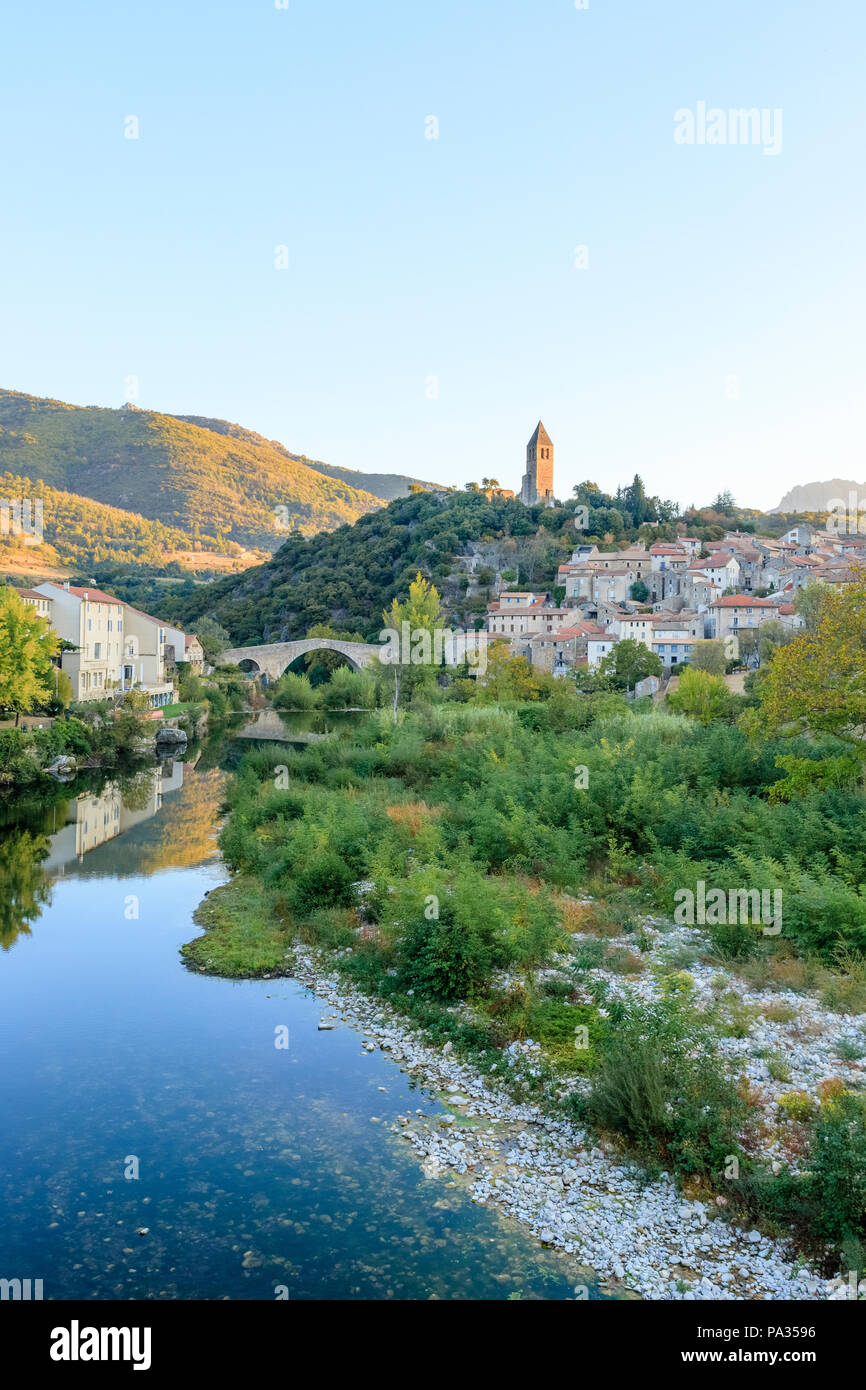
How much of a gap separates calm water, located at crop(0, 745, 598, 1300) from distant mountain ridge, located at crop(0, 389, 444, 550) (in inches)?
5156

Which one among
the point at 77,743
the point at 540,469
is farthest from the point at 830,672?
the point at 540,469

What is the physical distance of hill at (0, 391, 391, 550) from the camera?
484 feet

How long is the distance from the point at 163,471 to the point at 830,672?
511ft

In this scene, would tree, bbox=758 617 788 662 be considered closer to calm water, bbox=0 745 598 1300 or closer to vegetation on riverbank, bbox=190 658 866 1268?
vegetation on riverbank, bbox=190 658 866 1268

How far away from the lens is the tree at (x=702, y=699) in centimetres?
2605

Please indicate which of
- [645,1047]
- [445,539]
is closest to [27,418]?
[445,539]

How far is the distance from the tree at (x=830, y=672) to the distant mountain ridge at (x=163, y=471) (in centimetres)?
12862

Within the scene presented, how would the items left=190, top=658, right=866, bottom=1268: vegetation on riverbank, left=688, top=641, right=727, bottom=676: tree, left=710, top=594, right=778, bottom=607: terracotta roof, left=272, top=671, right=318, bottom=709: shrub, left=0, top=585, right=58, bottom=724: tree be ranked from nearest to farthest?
1. left=190, top=658, right=866, bottom=1268: vegetation on riverbank
2. left=0, top=585, right=58, bottom=724: tree
3. left=688, top=641, right=727, bottom=676: tree
4. left=272, top=671, right=318, bottom=709: shrub
5. left=710, top=594, right=778, bottom=607: terracotta roof

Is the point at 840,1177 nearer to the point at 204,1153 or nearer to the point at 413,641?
the point at 204,1153

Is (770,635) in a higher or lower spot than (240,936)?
higher

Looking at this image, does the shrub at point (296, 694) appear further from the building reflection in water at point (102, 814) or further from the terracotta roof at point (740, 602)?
the terracotta roof at point (740, 602)

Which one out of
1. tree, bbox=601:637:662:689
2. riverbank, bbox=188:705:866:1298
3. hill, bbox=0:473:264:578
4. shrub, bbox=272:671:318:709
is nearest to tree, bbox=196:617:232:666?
shrub, bbox=272:671:318:709

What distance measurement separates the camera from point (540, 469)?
102 m
